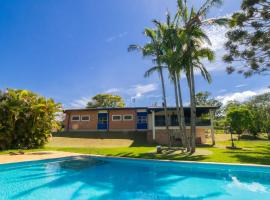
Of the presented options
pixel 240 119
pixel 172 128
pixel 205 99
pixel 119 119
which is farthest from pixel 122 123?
pixel 205 99

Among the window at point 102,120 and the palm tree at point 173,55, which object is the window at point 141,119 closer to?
the window at point 102,120

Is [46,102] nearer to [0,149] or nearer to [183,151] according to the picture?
[0,149]

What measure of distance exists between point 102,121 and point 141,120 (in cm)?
655

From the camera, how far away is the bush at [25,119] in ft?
61.7

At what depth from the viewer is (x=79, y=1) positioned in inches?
635

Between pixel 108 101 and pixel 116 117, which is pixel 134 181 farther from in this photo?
pixel 108 101

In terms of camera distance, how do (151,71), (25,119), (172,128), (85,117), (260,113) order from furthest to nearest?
(260,113) < (85,117) < (172,128) < (151,71) < (25,119)

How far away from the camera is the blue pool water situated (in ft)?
25.1

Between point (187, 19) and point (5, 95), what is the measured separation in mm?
18723

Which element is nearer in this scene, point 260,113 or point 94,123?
point 94,123

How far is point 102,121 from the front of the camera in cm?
3316

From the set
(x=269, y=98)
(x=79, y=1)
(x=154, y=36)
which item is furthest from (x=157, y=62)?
(x=269, y=98)

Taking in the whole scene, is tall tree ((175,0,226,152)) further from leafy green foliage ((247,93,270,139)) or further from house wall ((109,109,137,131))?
leafy green foliage ((247,93,270,139))

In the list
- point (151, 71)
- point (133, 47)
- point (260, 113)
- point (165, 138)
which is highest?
point (133, 47)
